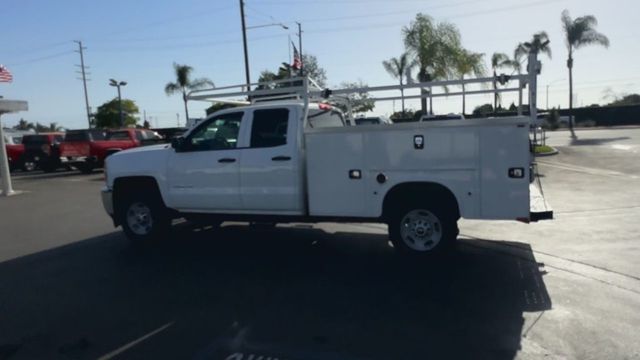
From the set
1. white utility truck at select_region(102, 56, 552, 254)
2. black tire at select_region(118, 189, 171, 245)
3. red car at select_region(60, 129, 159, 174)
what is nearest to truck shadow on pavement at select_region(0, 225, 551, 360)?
black tire at select_region(118, 189, 171, 245)

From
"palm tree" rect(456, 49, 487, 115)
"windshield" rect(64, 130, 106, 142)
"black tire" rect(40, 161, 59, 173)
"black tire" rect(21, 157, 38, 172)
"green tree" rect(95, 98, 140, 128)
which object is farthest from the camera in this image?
"green tree" rect(95, 98, 140, 128)

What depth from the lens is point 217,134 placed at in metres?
7.78

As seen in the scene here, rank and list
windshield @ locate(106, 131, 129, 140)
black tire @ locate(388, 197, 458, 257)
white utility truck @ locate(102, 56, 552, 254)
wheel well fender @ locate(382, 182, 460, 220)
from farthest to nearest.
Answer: windshield @ locate(106, 131, 129, 140) → black tire @ locate(388, 197, 458, 257) → wheel well fender @ locate(382, 182, 460, 220) → white utility truck @ locate(102, 56, 552, 254)

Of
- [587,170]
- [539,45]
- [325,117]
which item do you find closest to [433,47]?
[539,45]

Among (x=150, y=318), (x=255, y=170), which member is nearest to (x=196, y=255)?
(x=255, y=170)

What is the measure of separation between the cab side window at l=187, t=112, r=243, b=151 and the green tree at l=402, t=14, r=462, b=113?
25.7m

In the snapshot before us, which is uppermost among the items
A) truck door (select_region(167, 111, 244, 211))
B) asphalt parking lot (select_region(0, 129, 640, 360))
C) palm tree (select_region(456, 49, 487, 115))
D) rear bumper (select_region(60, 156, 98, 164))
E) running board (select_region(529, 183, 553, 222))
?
palm tree (select_region(456, 49, 487, 115))

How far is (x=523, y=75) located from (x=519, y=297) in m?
2.78

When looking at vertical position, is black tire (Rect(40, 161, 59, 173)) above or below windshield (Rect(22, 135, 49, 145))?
below

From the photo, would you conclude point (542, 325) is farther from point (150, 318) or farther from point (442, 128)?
point (150, 318)

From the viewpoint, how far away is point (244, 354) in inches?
168

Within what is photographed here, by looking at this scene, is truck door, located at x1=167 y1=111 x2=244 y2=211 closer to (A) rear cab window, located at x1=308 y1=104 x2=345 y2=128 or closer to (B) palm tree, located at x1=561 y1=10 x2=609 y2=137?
(A) rear cab window, located at x1=308 y1=104 x2=345 y2=128

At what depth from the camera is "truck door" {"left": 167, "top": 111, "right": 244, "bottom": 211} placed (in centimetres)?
759

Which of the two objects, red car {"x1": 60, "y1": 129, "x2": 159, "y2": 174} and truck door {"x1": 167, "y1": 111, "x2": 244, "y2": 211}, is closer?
truck door {"x1": 167, "y1": 111, "x2": 244, "y2": 211}
